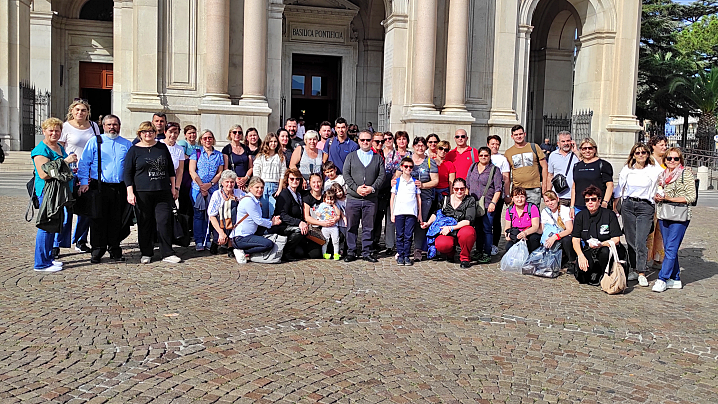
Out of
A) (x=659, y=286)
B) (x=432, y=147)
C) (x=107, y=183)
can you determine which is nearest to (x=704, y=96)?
(x=432, y=147)

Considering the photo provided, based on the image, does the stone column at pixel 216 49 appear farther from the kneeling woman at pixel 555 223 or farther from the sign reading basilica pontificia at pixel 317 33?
the kneeling woman at pixel 555 223

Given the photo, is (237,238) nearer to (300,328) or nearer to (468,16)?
(300,328)

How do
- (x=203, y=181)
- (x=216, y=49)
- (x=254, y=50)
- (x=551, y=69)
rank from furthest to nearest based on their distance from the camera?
1. (x=551, y=69)
2. (x=254, y=50)
3. (x=216, y=49)
4. (x=203, y=181)

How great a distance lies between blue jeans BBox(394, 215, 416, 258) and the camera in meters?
9.52

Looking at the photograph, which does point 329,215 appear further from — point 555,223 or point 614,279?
point 614,279

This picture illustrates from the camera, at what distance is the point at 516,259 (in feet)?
30.1

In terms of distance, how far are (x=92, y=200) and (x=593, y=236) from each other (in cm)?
632

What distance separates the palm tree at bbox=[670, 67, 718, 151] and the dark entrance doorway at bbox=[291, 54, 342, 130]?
2144 cm

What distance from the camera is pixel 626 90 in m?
21.8

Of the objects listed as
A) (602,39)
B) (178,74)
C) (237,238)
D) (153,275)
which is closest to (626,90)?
(602,39)

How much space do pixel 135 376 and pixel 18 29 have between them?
66.1ft

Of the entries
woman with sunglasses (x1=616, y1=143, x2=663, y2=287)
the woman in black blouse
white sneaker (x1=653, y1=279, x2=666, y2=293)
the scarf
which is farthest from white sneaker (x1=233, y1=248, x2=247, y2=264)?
the scarf

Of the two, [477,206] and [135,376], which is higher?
[477,206]

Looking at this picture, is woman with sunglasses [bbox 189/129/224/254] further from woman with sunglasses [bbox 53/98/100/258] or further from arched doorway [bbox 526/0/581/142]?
arched doorway [bbox 526/0/581/142]
